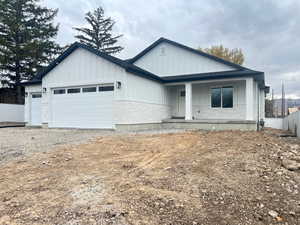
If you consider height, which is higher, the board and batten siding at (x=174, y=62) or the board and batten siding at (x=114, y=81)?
the board and batten siding at (x=174, y=62)

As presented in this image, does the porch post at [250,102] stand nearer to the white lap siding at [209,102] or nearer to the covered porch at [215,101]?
the covered porch at [215,101]

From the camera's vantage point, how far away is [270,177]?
3600mm

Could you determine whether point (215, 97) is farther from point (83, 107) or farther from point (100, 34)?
point (100, 34)

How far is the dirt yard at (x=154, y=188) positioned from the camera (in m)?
2.53

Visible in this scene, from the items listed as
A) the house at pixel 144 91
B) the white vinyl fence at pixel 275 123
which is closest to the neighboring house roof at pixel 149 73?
the house at pixel 144 91

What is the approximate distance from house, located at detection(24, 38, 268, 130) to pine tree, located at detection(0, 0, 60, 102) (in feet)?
29.1

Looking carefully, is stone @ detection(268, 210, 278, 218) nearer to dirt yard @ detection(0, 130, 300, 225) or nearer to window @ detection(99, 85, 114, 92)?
dirt yard @ detection(0, 130, 300, 225)

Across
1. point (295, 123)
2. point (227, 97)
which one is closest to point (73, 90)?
point (227, 97)

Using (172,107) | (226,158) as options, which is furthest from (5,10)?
(226,158)

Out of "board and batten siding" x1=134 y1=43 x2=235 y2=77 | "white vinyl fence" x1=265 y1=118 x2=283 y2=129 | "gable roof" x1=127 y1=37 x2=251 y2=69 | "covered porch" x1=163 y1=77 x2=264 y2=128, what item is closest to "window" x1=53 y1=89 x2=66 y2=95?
"gable roof" x1=127 y1=37 x2=251 y2=69

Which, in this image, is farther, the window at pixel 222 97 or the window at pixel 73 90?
the window at pixel 222 97

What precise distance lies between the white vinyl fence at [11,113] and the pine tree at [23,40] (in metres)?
3.68

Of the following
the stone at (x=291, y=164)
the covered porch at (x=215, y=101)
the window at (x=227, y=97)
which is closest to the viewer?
the stone at (x=291, y=164)

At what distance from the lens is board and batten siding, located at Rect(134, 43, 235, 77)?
13766 millimetres
